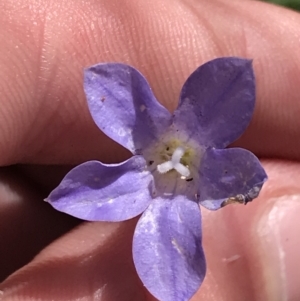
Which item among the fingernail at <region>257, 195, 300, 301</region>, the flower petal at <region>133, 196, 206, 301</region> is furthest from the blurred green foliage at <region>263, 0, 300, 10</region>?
the flower petal at <region>133, 196, 206, 301</region>

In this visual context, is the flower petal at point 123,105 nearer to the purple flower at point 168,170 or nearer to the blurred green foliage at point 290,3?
→ the purple flower at point 168,170

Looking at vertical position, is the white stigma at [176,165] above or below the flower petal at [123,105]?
below

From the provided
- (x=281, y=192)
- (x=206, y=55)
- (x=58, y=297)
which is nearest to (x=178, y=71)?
(x=206, y=55)

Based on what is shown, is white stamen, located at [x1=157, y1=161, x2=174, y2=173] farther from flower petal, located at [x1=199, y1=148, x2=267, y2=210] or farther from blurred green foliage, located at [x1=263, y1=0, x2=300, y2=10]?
blurred green foliage, located at [x1=263, y1=0, x2=300, y2=10]

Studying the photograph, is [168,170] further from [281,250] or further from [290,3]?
[290,3]

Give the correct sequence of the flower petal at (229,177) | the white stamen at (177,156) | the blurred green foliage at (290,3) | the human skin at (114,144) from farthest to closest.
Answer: the blurred green foliage at (290,3), the human skin at (114,144), the white stamen at (177,156), the flower petal at (229,177)

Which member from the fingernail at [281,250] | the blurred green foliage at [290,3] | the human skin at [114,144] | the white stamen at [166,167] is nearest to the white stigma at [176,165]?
the white stamen at [166,167]

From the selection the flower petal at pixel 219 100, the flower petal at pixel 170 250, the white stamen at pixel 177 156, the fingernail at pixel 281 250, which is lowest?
the fingernail at pixel 281 250
